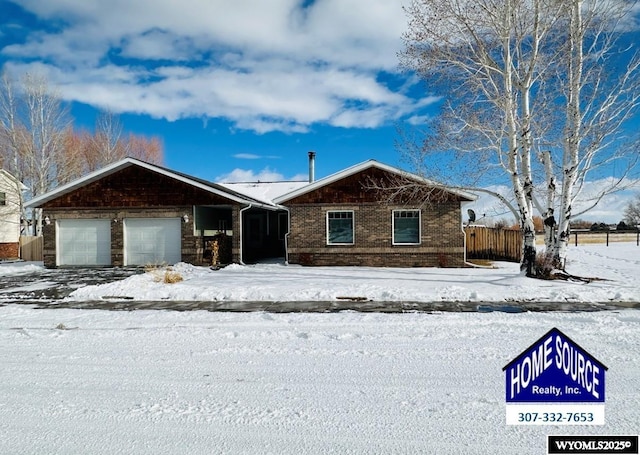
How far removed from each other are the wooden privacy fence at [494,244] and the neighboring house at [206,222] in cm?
455

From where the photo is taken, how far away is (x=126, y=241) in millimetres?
17328

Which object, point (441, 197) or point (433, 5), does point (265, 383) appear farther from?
point (441, 197)

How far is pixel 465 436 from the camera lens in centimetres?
301

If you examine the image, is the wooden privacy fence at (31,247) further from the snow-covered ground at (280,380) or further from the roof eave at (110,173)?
the snow-covered ground at (280,380)

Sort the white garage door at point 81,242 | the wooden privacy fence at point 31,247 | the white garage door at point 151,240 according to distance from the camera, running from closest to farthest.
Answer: the white garage door at point 151,240 → the white garage door at point 81,242 → the wooden privacy fence at point 31,247

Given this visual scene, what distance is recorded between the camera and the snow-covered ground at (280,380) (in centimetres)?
302

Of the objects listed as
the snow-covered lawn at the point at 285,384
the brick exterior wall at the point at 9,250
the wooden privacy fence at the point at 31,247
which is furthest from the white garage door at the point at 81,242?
the brick exterior wall at the point at 9,250

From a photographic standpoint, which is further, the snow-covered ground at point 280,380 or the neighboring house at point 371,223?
the neighboring house at point 371,223

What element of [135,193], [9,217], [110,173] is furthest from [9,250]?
[135,193]

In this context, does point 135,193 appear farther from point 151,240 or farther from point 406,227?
point 406,227

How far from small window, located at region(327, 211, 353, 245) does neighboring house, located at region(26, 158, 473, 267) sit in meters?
0.04

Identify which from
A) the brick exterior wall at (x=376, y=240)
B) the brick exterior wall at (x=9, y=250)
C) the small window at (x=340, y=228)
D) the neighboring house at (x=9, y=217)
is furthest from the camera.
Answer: the brick exterior wall at (x=9, y=250)

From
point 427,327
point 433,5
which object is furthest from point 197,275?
point 433,5

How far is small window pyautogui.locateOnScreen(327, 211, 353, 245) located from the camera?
16.7 meters
